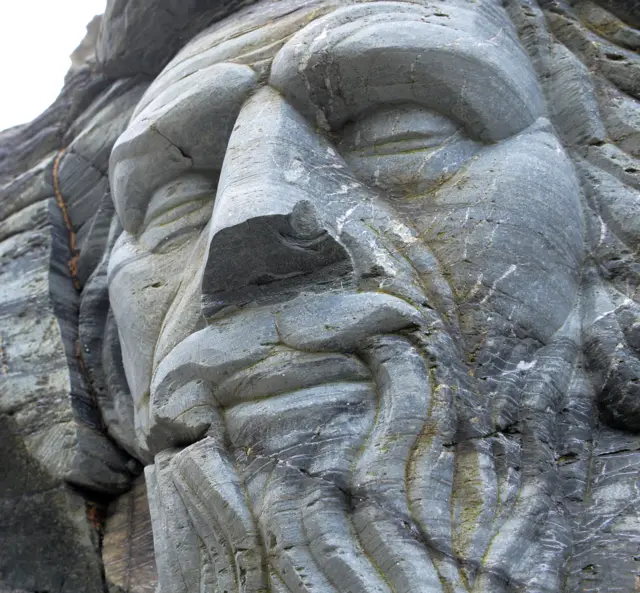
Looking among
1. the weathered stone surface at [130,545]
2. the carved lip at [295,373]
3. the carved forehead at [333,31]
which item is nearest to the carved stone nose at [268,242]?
the carved lip at [295,373]

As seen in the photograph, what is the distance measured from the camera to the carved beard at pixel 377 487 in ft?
5.00

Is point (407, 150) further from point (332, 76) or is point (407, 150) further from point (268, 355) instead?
point (268, 355)

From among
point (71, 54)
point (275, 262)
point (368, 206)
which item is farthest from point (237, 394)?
point (71, 54)

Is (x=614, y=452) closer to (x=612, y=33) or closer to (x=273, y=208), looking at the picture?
(x=273, y=208)

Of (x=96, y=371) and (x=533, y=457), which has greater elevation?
(x=533, y=457)

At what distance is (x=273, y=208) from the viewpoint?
184 cm

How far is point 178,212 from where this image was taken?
2.40 metres

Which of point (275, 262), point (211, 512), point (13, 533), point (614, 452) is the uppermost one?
point (275, 262)

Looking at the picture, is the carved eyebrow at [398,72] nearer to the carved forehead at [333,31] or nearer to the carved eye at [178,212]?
the carved forehead at [333,31]

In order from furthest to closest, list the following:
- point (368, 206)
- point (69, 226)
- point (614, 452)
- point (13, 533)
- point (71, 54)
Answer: point (71, 54) → point (69, 226) → point (13, 533) → point (368, 206) → point (614, 452)

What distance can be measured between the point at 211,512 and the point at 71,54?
3028mm

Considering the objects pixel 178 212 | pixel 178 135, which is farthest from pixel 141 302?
pixel 178 135

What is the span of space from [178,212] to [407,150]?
2.09 ft

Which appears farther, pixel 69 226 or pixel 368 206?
pixel 69 226
